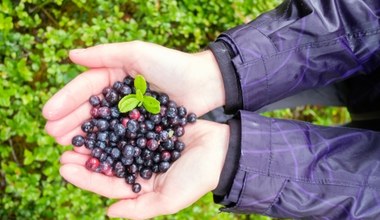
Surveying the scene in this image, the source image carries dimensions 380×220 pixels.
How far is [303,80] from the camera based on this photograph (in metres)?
1.65

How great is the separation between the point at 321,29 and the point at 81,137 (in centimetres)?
91

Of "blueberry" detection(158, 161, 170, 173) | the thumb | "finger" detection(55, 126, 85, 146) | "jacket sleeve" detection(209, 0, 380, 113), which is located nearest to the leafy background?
"finger" detection(55, 126, 85, 146)

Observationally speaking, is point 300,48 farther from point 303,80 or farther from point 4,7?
point 4,7

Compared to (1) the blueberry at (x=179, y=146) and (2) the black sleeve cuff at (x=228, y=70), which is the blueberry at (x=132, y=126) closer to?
(1) the blueberry at (x=179, y=146)

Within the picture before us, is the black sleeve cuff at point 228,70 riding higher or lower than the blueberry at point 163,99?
higher

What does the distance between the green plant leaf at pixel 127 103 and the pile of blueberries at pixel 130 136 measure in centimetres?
5

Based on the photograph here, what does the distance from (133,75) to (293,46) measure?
0.57 metres

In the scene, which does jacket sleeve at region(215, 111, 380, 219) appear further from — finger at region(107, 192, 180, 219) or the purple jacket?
finger at region(107, 192, 180, 219)

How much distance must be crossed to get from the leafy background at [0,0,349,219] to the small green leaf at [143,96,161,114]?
0.68 metres

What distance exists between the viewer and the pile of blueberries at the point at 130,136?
160cm

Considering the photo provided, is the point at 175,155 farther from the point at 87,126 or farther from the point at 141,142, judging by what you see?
the point at 87,126

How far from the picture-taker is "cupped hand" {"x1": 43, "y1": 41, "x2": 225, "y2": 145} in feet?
5.21

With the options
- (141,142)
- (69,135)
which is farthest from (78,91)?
(141,142)

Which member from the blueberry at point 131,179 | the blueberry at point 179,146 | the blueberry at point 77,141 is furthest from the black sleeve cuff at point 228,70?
the blueberry at point 77,141
